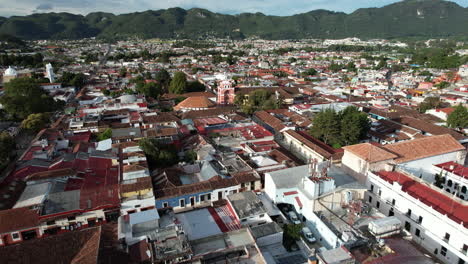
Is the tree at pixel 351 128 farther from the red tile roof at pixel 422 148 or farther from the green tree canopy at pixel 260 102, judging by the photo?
the green tree canopy at pixel 260 102

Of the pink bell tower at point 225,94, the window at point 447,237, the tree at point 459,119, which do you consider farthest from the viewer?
the pink bell tower at point 225,94

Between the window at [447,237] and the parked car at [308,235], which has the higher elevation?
the window at [447,237]

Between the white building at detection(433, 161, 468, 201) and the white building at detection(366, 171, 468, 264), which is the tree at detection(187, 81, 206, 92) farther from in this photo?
the white building at detection(433, 161, 468, 201)

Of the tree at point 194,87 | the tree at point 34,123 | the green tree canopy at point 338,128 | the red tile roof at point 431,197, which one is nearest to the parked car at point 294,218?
the red tile roof at point 431,197

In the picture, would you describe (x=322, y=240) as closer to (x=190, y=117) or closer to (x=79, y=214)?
(x=79, y=214)

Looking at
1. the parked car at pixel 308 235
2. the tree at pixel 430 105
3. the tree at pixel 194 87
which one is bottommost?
the parked car at pixel 308 235

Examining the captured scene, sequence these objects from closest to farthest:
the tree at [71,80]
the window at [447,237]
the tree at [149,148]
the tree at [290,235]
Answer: the window at [447,237], the tree at [290,235], the tree at [149,148], the tree at [71,80]

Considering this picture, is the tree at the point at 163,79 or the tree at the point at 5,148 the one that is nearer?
the tree at the point at 5,148

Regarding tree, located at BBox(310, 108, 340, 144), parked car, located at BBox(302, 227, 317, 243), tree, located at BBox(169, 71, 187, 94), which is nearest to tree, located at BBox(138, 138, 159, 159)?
parked car, located at BBox(302, 227, 317, 243)
